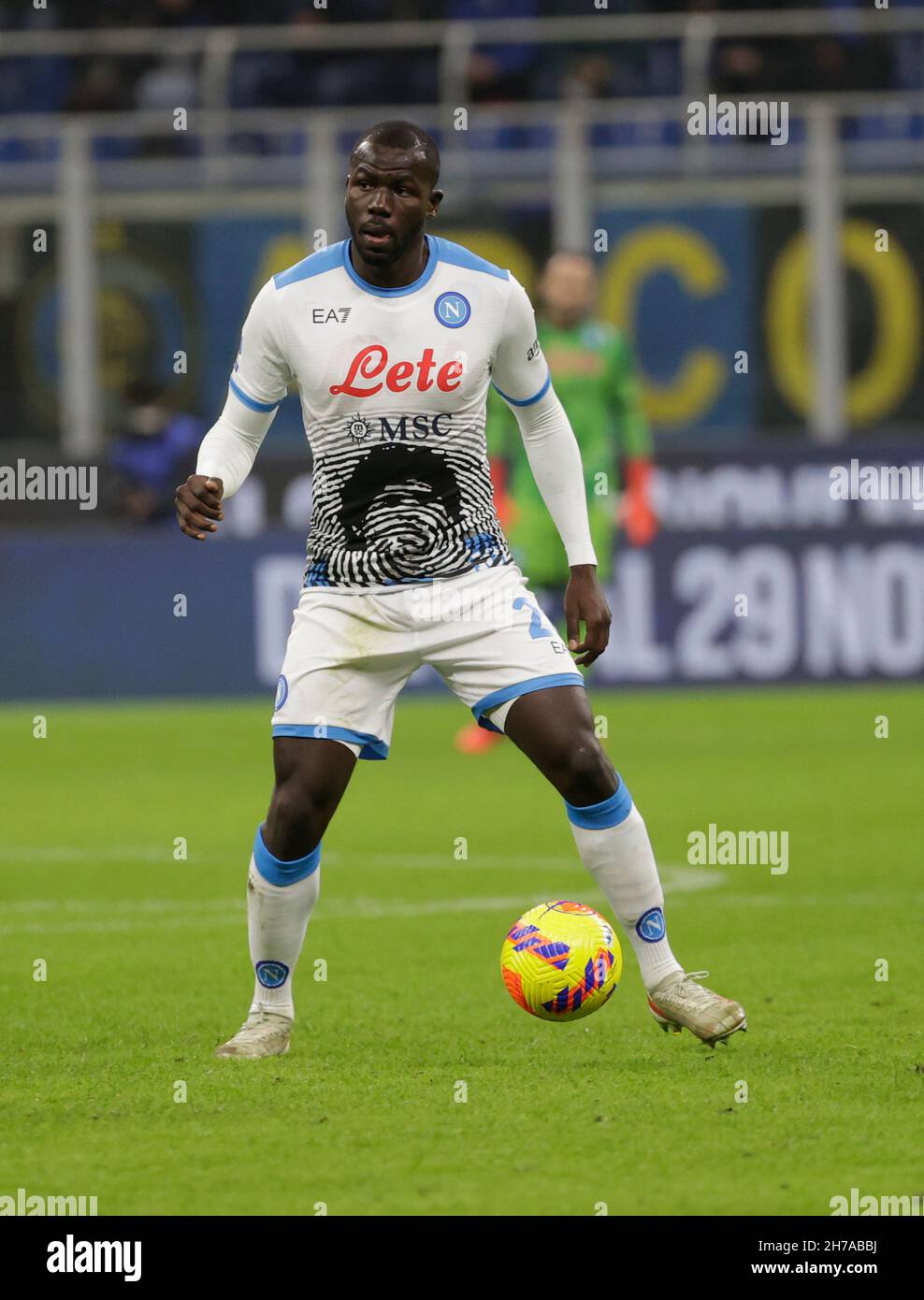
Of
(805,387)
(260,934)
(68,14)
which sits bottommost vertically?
(260,934)

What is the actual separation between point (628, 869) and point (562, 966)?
30 cm

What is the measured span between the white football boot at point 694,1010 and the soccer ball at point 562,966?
14 cm

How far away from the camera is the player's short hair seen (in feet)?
18.6

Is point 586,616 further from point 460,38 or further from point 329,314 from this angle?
point 460,38

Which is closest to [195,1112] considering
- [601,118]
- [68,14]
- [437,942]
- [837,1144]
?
[837,1144]

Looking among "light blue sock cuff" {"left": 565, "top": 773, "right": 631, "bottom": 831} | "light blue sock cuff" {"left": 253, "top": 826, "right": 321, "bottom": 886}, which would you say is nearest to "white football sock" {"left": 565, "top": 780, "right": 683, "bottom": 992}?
"light blue sock cuff" {"left": 565, "top": 773, "right": 631, "bottom": 831}

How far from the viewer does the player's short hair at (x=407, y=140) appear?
568 centimetres

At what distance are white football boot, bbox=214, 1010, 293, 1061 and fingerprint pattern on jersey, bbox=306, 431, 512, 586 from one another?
1.14 meters

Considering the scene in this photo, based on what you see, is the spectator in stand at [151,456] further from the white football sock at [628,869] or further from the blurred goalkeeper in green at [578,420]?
the white football sock at [628,869]

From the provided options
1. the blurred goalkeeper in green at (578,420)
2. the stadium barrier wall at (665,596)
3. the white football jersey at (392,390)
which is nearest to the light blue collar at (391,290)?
the white football jersey at (392,390)

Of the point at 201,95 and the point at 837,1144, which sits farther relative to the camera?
the point at 201,95

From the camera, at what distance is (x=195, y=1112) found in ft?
17.3

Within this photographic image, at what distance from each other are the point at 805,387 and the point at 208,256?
4781 millimetres

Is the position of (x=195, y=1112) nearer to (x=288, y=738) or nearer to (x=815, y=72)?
(x=288, y=738)
